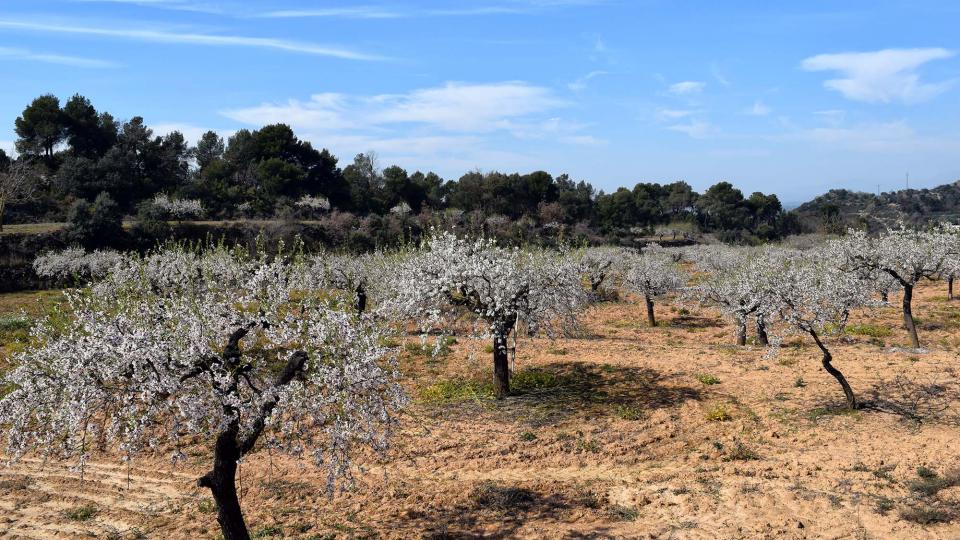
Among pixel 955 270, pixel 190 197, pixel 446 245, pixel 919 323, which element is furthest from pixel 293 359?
pixel 190 197

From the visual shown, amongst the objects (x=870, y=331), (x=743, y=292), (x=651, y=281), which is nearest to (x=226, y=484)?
(x=743, y=292)

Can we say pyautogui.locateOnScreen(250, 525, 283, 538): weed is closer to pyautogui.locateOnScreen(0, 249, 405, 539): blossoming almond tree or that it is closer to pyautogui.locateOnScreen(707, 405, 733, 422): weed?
pyautogui.locateOnScreen(0, 249, 405, 539): blossoming almond tree

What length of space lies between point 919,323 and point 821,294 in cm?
2327

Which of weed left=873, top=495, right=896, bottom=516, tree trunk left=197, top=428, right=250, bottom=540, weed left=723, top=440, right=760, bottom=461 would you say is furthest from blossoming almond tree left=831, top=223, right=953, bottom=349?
tree trunk left=197, top=428, right=250, bottom=540

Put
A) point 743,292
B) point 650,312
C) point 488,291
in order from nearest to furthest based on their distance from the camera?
1. point 488,291
2. point 743,292
3. point 650,312

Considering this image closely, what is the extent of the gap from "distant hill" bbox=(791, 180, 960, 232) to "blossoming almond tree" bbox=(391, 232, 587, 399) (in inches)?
4112

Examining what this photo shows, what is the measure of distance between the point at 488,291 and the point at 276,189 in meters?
72.4

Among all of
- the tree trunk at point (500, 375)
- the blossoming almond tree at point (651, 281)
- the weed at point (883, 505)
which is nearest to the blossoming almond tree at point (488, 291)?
the tree trunk at point (500, 375)

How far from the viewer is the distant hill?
408 feet

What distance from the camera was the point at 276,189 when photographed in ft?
285

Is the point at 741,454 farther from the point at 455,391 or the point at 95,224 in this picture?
the point at 95,224

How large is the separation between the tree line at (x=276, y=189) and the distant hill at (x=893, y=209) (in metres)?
9.43

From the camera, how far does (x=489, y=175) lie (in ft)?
354

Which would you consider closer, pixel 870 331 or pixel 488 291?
pixel 488 291
